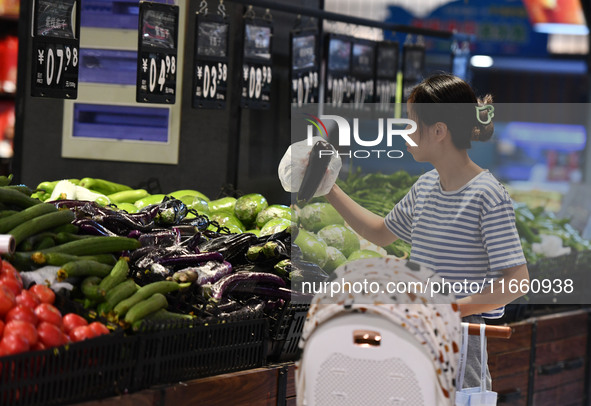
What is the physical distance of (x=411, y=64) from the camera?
6371mm

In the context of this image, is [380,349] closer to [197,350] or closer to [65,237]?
[197,350]

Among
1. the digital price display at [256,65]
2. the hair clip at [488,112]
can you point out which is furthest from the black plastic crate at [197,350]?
the digital price display at [256,65]

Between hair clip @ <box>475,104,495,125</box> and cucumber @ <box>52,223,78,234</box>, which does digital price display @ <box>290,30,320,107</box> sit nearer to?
cucumber @ <box>52,223,78,234</box>

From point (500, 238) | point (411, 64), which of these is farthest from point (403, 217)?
point (411, 64)

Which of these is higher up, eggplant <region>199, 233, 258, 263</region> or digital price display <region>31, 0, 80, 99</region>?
digital price display <region>31, 0, 80, 99</region>

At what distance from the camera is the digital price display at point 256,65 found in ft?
16.2

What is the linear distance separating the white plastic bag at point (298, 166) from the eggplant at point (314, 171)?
0.01m

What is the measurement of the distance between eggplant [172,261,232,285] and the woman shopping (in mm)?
717

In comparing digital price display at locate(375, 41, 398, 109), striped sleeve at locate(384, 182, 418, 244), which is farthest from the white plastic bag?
digital price display at locate(375, 41, 398, 109)

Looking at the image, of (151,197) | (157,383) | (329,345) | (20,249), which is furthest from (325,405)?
(151,197)

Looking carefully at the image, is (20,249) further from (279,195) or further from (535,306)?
(535,306)

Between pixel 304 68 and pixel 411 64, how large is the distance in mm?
1406

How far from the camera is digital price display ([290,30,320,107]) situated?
5195mm

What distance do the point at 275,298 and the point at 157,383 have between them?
0.76 meters
